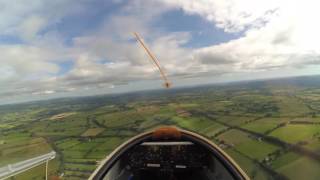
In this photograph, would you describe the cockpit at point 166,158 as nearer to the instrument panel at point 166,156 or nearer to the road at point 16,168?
the instrument panel at point 166,156

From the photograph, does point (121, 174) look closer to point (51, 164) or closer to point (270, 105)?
point (51, 164)

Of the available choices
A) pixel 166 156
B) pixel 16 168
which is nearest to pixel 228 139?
pixel 16 168

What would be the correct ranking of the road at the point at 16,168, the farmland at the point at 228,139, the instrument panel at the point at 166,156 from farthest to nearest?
1. the farmland at the point at 228,139
2. the road at the point at 16,168
3. the instrument panel at the point at 166,156

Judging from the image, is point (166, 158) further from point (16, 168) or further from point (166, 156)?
point (16, 168)

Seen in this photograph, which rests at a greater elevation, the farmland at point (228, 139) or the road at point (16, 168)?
the road at point (16, 168)

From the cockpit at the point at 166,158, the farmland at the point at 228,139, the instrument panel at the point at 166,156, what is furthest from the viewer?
the farmland at the point at 228,139

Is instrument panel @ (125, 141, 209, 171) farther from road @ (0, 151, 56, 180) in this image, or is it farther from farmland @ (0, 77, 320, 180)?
farmland @ (0, 77, 320, 180)

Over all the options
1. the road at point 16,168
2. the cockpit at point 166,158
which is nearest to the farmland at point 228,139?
the road at point 16,168

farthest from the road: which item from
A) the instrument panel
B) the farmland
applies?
the farmland

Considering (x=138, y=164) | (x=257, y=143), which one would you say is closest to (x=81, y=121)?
(x=257, y=143)

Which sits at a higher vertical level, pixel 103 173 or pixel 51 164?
pixel 103 173

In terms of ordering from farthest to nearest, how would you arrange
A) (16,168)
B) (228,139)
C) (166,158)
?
(228,139) → (16,168) → (166,158)
